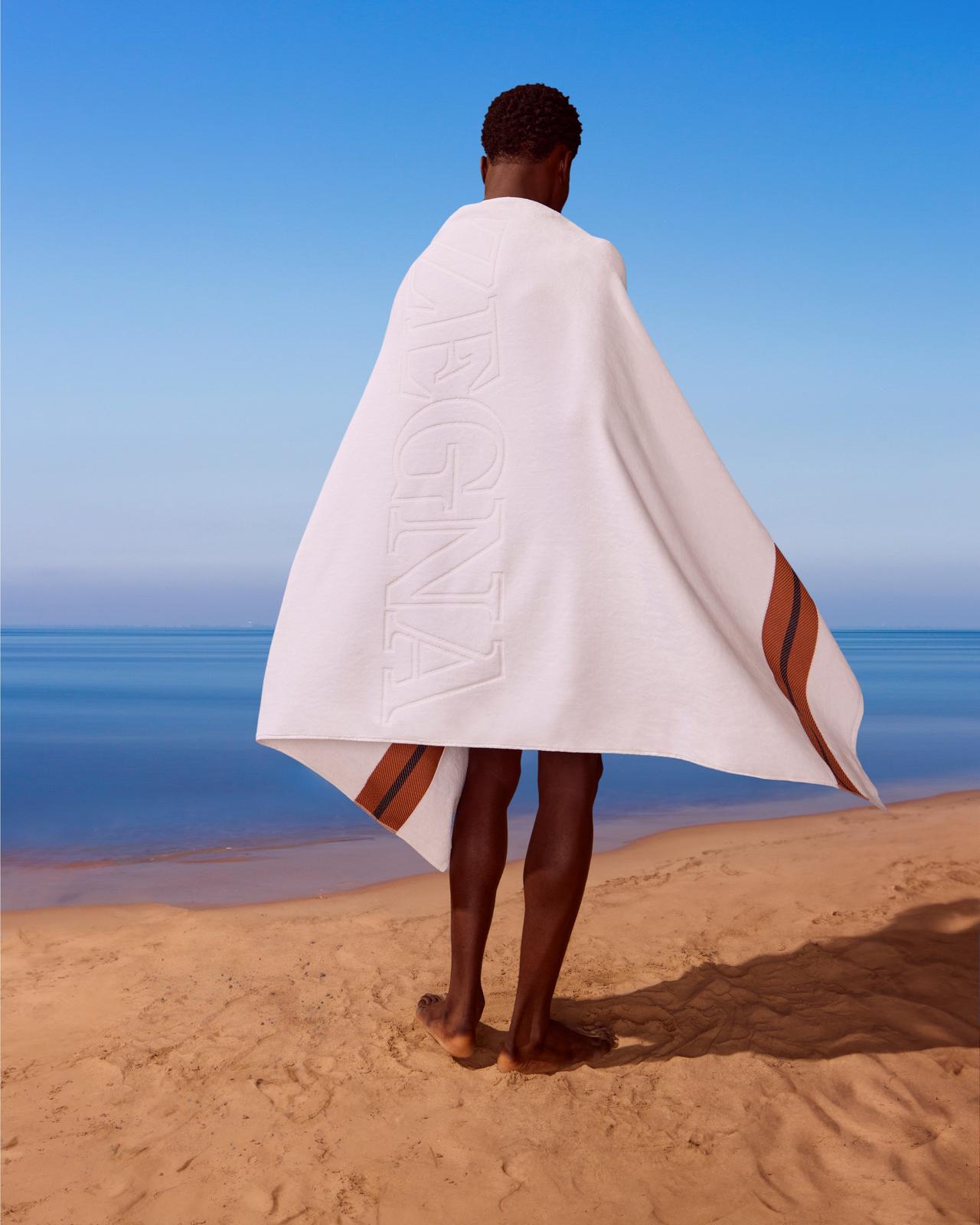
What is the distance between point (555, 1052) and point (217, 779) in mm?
5137

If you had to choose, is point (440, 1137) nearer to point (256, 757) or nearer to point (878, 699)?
point (256, 757)


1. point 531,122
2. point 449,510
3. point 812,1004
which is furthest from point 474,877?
point 531,122

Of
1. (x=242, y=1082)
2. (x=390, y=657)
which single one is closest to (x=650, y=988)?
(x=242, y=1082)

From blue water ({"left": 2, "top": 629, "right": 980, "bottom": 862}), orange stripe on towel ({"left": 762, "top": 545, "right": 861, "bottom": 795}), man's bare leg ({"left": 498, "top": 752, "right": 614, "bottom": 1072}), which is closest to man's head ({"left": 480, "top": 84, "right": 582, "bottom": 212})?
orange stripe on towel ({"left": 762, "top": 545, "right": 861, "bottom": 795})

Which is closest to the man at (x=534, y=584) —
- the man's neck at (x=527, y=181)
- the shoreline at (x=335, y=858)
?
the man's neck at (x=527, y=181)

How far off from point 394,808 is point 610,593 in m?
0.77

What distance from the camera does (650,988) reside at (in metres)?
2.70

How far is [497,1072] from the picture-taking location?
218 cm

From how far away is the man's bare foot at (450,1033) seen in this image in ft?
7.33

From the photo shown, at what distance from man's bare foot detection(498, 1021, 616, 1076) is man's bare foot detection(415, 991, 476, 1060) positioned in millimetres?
81

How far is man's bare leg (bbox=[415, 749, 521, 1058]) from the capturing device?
7.34ft

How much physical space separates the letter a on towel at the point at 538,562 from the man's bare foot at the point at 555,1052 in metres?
0.73

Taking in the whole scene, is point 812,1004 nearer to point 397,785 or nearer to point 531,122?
point 397,785

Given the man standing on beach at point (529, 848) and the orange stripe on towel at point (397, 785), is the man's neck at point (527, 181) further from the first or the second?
the orange stripe on towel at point (397, 785)
